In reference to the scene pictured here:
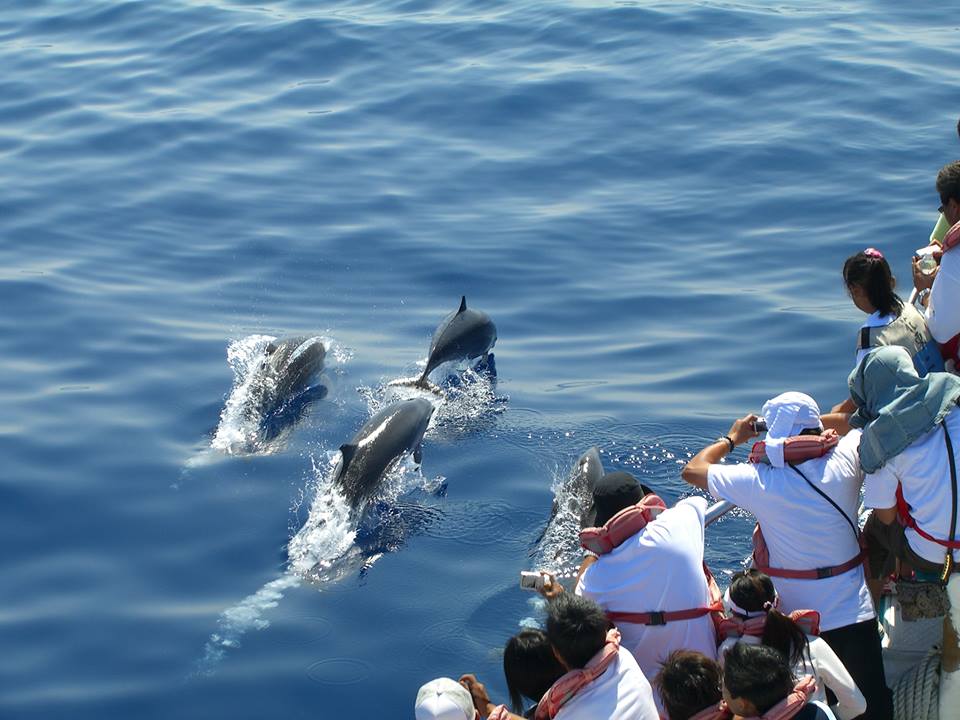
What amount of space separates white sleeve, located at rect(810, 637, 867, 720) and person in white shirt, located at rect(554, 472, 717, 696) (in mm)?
508

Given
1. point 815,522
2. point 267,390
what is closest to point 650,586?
point 815,522

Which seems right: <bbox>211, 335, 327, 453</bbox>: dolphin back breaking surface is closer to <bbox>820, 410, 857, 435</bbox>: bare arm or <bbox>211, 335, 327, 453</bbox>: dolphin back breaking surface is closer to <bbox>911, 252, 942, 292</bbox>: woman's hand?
<bbox>820, 410, 857, 435</bbox>: bare arm

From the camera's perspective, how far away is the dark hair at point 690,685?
5.25 meters

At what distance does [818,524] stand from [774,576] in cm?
37

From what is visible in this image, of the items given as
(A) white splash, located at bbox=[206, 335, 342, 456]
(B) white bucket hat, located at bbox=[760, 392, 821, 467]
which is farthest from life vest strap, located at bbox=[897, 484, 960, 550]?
(A) white splash, located at bbox=[206, 335, 342, 456]

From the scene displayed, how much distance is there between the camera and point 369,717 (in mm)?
7734

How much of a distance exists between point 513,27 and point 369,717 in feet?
63.2

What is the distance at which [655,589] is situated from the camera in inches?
229

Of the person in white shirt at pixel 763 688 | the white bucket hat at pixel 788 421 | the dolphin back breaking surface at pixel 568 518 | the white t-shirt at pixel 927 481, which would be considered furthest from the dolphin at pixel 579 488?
the person in white shirt at pixel 763 688

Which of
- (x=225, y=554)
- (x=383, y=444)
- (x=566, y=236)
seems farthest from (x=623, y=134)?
(x=225, y=554)

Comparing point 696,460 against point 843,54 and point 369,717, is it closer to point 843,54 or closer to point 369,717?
point 369,717

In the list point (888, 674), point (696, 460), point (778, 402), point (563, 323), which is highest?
point (778, 402)

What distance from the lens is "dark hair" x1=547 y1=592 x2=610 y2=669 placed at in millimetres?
5258

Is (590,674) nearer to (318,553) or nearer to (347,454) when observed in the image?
(318,553)
